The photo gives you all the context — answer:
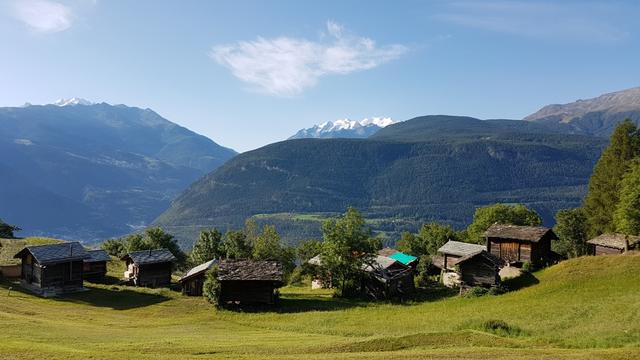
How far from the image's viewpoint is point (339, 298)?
69250 millimetres

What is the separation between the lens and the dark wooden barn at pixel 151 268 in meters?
79.4

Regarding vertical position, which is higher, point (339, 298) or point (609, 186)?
point (609, 186)

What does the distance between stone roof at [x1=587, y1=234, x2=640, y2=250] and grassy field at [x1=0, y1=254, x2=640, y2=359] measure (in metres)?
15.3

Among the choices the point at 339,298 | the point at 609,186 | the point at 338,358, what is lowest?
→ the point at 339,298

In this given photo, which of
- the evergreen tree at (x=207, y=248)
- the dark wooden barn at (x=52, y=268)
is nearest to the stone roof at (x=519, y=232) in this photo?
the evergreen tree at (x=207, y=248)

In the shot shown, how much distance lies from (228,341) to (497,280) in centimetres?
4118

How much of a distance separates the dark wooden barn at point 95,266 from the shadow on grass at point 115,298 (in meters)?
10.8

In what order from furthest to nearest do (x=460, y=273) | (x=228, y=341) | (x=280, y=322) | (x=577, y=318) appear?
1. (x=460, y=273)
2. (x=280, y=322)
3. (x=577, y=318)
4. (x=228, y=341)

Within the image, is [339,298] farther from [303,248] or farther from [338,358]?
[303,248]

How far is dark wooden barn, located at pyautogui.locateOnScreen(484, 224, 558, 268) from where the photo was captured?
74000 millimetres

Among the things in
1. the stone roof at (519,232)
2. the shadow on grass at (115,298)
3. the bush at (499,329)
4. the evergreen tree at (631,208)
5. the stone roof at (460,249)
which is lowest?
the shadow on grass at (115,298)

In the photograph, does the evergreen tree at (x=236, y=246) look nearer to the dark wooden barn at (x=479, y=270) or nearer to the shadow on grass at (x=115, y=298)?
the shadow on grass at (x=115, y=298)

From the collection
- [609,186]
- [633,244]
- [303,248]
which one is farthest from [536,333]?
[303,248]

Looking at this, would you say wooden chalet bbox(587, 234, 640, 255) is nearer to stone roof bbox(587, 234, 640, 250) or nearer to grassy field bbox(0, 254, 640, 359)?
stone roof bbox(587, 234, 640, 250)
